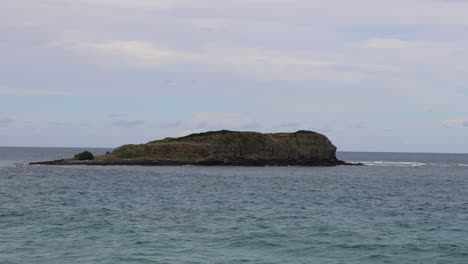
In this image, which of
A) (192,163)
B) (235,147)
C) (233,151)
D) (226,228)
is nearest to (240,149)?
(235,147)

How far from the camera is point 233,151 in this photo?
158 meters

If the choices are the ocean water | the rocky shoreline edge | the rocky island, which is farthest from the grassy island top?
the ocean water

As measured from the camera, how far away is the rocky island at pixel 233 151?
5925 inches

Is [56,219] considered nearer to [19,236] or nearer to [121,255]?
[19,236]

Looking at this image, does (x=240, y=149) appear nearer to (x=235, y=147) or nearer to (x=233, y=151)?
(x=235, y=147)

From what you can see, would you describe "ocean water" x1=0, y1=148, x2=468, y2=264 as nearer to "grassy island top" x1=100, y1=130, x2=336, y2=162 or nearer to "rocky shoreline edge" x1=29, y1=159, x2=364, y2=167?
"rocky shoreline edge" x1=29, y1=159, x2=364, y2=167

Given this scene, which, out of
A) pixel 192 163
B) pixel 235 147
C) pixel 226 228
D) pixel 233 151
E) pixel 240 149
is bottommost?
pixel 226 228

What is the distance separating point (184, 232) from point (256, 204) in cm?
1879

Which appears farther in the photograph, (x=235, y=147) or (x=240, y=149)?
(x=240, y=149)

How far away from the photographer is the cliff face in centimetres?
15388

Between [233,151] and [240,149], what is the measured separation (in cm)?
226

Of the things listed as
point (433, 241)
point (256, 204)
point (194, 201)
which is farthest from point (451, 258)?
point (194, 201)

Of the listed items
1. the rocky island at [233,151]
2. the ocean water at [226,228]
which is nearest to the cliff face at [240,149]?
the rocky island at [233,151]

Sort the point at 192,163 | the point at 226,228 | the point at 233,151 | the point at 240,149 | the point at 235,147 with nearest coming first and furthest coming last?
the point at 226,228 → the point at 192,163 → the point at 233,151 → the point at 235,147 → the point at 240,149
